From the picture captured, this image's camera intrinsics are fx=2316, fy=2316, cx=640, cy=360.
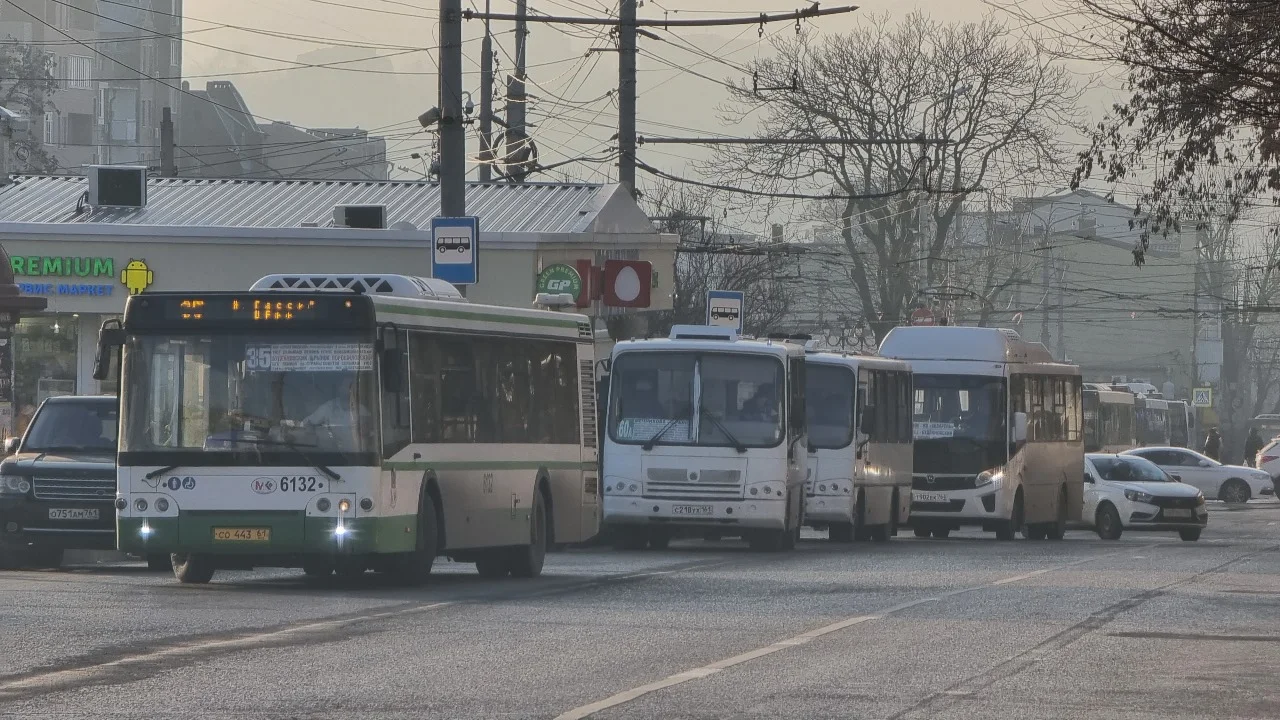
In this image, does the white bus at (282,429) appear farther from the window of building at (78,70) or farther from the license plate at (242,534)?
the window of building at (78,70)

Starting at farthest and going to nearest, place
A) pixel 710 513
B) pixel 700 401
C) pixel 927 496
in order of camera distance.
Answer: pixel 927 496, pixel 700 401, pixel 710 513

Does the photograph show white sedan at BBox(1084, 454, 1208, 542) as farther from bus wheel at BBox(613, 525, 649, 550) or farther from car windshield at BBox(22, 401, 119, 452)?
car windshield at BBox(22, 401, 119, 452)

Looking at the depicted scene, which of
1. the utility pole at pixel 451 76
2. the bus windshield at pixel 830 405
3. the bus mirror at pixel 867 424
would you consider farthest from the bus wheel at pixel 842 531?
the utility pole at pixel 451 76

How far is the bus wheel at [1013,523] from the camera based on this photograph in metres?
35.0

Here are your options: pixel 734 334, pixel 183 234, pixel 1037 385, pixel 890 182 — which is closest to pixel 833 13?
pixel 734 334

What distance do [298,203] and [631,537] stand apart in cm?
1959

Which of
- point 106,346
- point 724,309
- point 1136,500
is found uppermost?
point 724,309

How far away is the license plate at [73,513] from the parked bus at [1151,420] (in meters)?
48.8

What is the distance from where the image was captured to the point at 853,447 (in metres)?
31.7

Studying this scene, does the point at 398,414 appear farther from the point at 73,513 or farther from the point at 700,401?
the point at 700,401

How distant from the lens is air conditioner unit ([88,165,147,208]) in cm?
4425

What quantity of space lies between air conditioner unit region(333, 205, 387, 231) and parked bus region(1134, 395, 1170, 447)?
2999cm

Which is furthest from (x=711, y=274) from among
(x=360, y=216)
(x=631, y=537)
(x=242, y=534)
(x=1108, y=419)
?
(x=242, y=534)

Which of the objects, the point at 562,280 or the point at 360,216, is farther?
the point at 360,216
